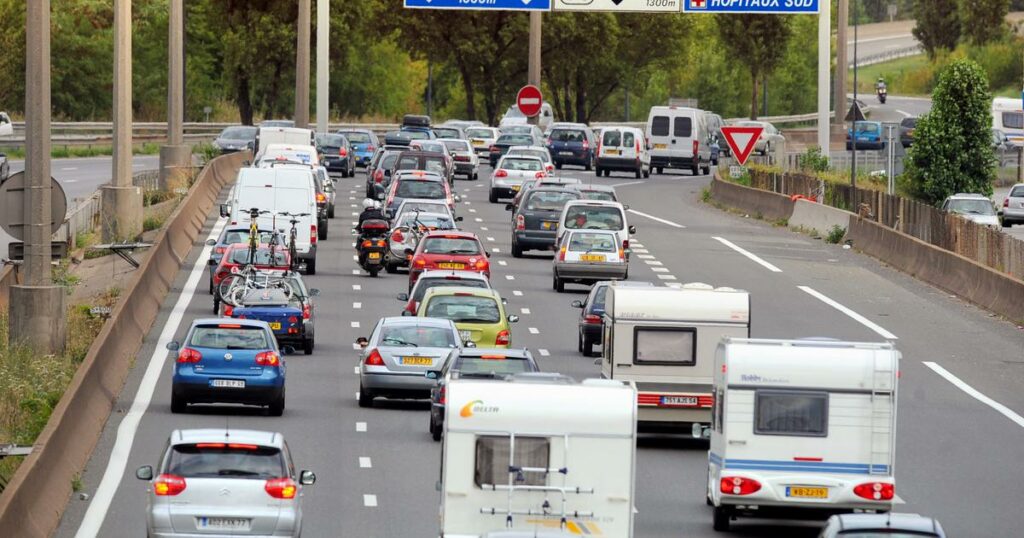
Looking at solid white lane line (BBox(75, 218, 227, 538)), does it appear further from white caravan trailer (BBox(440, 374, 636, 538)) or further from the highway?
white caravan trailer (BBox(440, 374, 636, 538))

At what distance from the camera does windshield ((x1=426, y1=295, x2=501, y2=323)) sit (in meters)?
32.1

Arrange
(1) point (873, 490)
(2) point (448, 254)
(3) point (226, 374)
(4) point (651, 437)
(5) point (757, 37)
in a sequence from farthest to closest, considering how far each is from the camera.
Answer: (5) point (757, 37) < (2) point (448, 254) < (4) point (651, 437) < (3) point (226, 374) < (1) point (873, 490)

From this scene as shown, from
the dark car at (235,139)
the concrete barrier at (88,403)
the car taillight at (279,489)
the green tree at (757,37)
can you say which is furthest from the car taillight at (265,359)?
the green tree at (757,37)

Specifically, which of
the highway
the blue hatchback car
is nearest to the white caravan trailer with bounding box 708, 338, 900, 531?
the highway

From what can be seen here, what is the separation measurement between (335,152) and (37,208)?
4197 cm

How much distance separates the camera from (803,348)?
21.0 meters

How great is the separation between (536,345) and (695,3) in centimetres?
3239

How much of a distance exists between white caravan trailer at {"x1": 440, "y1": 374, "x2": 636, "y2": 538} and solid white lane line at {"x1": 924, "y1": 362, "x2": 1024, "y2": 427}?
A: 526 inches

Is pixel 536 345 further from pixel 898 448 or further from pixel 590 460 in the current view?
pixel 590 460

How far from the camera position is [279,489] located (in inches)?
712

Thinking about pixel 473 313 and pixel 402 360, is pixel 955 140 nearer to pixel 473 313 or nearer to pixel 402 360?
pixel 473 313

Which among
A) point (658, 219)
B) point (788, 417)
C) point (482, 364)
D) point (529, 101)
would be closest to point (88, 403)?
point (482, 364)

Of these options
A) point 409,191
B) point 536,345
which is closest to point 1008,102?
point 409,191

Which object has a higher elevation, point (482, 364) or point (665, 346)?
point (665, 346)
